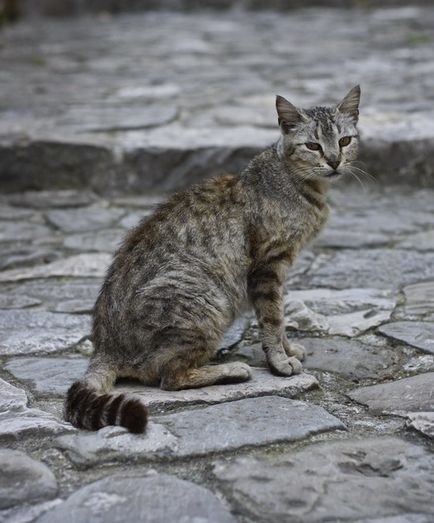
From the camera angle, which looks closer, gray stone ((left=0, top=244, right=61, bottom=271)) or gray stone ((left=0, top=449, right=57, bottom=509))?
gray stone ((left=0, top=449, right=57, bottom=509))

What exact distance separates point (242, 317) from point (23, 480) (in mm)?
1878

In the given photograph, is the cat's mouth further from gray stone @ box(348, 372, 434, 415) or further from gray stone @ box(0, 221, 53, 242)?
gray stone @ box(0, 221, 53, 242)

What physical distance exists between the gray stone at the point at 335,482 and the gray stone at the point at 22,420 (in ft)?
2.20

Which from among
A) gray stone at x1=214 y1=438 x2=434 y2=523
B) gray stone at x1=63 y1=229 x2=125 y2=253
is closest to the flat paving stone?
gray stone at x1=214 y1=438 x2=434 y2=523

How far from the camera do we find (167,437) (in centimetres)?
296

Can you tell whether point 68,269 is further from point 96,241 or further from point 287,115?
point 287,115

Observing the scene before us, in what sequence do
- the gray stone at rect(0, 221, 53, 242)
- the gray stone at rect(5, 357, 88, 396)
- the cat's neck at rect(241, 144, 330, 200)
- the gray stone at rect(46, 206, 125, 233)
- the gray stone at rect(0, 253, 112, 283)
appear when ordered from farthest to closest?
the gray stone at rect(46, 206, 125, 233) → the gray stone at rect(0, 221, 53, 242) → the gray stone at rect(0, 253, 112, 283) → the cat's neck at rect(241, 144, 330, 200) → the gray stone at rect(5, 357, 88, 396)

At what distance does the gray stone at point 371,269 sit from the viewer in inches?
191

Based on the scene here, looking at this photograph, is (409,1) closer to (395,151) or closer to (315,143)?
(395,151)

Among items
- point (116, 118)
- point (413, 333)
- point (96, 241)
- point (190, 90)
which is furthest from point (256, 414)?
point (190, 90)

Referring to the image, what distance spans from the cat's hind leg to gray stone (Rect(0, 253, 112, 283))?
172 cm

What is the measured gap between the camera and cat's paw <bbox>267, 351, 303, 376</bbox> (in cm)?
361

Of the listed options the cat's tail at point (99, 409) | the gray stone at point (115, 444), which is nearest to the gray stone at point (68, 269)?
the cat's tail at point (99, 409)

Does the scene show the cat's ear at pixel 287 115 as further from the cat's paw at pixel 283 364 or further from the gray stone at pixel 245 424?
the gray stone at pixel 245 424
